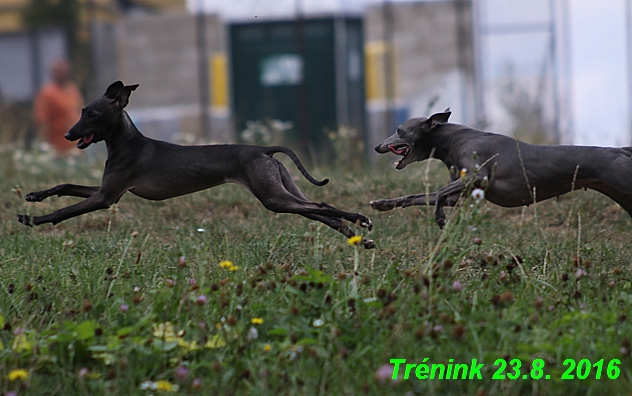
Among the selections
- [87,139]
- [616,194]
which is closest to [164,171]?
[87,139]

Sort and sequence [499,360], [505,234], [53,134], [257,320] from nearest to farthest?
[499,360] → [257,320] → [505,234] → [53,134]

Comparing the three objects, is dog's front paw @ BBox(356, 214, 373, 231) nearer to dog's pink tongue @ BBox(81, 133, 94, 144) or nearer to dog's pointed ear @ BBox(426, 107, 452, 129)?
dog's pointed ear @ BBox(426, 107, 452, 129)

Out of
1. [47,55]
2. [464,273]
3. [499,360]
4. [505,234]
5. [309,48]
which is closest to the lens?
[499,360]

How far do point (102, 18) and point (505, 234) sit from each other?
425 inches

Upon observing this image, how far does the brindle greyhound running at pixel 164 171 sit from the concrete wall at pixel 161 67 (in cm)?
803

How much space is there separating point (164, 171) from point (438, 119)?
5.71 feet

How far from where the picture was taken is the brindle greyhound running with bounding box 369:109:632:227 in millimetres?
4551

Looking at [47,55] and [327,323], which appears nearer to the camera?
[327,323]

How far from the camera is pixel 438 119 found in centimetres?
506

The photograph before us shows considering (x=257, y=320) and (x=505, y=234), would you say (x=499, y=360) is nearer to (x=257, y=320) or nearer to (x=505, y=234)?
(x=257, y=320)

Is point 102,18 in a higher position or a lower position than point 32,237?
higher

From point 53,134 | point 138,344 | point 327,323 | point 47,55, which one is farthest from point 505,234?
point 47,55

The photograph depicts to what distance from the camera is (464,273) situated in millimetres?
4562

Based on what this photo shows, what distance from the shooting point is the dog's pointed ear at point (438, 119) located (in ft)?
16.3
